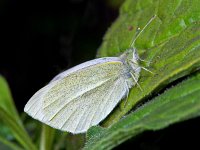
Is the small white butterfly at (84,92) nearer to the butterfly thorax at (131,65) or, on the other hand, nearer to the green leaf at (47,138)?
the butterfly thorax at (131,65)

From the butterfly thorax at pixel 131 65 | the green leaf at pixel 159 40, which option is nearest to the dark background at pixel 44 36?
the green leaf at pixel 159 40

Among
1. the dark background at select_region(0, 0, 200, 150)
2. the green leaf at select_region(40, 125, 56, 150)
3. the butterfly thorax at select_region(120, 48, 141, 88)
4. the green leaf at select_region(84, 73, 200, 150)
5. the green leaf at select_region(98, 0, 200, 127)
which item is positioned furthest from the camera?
the dark background at select_region(0, 0, 200, 150)

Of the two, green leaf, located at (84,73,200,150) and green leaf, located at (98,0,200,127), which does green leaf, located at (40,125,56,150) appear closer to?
green leaf, located at (98,0,200,127)

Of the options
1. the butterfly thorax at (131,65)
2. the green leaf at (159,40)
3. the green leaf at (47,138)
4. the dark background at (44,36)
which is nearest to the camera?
the green leaf at (159,40)

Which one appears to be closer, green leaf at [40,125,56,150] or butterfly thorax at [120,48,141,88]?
butterfly thorax at [120,48,141,88]

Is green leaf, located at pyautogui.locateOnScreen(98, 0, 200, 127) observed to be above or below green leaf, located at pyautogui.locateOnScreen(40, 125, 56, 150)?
above

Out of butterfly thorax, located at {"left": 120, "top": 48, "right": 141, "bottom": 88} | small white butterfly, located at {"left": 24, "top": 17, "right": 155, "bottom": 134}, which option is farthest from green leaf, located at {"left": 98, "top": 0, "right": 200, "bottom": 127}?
small white butterfly, located at {"left": 24, "top": 17, "right": 155, "bottom": 134}

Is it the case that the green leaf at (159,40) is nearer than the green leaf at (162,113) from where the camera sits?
No

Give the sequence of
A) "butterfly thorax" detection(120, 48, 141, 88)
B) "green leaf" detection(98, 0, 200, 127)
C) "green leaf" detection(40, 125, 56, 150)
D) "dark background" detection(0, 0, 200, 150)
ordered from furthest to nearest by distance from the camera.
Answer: "dark background" detection(0, 0, 200, 150) < "green leaf" detection(40, 125, 56, 150) < "butterfly thorax" detection(120, 48, 141, 88) < "green leaf" detection(98, 0, 200, 127)
